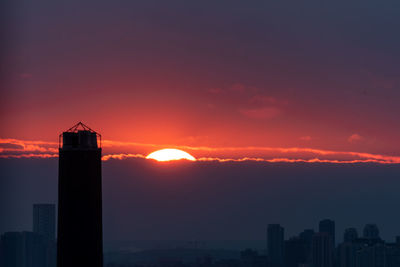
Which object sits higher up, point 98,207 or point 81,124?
Answer: point 81,124

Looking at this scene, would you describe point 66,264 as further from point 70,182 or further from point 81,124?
point 81,124

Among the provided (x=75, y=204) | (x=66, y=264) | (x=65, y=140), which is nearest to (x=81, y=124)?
(x=65, y=140)

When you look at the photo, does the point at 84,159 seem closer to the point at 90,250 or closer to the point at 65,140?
the point at 65,140

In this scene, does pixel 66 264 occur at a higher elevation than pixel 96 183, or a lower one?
lower

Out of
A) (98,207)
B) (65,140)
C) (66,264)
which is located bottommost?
(66,264)
